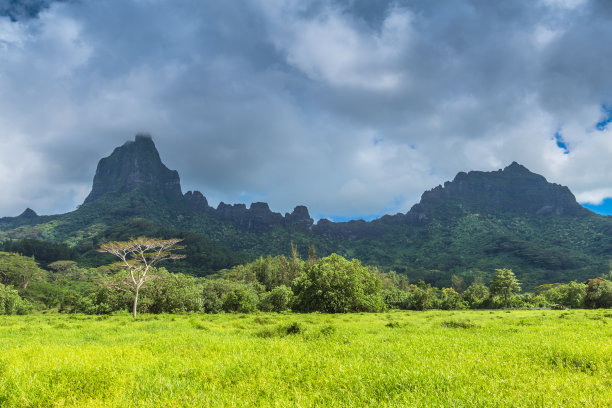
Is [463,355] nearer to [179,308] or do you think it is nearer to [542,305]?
[179,308]

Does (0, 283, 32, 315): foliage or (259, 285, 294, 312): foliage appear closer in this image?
(0, 283, 32, 315): foliage

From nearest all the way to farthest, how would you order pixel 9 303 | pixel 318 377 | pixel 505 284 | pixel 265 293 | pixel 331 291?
1. pixel 318 377
2. pixel 331 291
3. pixel 9 303
4. pixel 505 284
5. pixel 265 293

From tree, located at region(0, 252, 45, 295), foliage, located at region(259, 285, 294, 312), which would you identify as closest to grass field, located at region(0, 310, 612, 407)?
foliage, located at region(259, 285, 294, 312)

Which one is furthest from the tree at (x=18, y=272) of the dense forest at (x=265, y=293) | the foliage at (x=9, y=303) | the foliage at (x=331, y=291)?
the foliage at (x=331, y=291)

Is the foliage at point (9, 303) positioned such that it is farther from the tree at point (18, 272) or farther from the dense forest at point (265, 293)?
the tree at point (18, 272)

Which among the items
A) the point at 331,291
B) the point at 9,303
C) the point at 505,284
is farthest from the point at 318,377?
the point at 505,284

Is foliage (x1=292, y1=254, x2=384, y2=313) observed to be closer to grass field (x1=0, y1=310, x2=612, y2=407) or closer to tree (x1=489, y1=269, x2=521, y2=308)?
grass field (x1=0, y1=310, x2=612, y2=407)

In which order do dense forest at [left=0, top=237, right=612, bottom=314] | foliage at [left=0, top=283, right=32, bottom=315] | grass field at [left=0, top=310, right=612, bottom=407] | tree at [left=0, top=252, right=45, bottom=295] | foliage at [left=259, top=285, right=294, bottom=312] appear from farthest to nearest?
tree at [left=0, top=252, right=45, bottom=295] → foliage at [left=259, top=285, right=294, bottom=312] → foliage at [left=0, top=283, right=32, bottom=315] → dense forest at [left=0, top=237, right=612, bottom=314] → grass field at [left=0, top=310, right=612, bottom=407]

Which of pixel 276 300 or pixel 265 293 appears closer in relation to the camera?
pixel 276 300

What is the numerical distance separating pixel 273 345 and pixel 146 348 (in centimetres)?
548

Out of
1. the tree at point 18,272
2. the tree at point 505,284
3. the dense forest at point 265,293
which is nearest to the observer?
the dense forest at point 265,293

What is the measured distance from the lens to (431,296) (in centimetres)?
8581

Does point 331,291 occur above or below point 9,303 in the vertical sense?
above

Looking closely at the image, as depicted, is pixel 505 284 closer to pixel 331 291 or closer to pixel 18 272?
pixel 331 291
